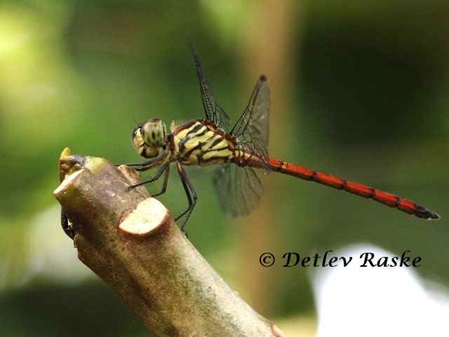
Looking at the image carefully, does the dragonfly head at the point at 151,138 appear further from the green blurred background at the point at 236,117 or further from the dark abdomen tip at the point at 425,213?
the dark abdomen tip at the point at 425,213

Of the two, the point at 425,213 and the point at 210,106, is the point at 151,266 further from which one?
the point at 425,213

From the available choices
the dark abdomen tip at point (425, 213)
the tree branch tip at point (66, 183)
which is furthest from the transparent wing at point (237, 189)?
the tree branch tip at point (66, 183)

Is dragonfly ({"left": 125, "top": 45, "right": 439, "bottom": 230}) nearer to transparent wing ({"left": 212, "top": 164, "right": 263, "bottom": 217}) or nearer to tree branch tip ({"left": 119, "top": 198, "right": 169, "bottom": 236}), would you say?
transparent wing ({"left": 212, "top": 164, "right": 263, "bottom": 217})

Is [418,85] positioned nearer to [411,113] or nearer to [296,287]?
[411,113]

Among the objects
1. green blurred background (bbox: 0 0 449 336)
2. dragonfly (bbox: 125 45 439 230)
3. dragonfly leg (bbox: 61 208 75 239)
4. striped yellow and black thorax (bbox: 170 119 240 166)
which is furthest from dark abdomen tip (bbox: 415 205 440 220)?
dragonfly leg (bbox: 61 208 75 239)

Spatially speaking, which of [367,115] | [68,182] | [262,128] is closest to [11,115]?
[262,128]

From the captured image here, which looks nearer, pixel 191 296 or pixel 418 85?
pixel 191 296

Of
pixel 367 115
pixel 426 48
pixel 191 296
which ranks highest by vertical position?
pixel 426 48

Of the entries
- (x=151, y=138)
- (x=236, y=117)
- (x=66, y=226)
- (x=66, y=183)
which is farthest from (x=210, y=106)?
(x=66, y=183)
